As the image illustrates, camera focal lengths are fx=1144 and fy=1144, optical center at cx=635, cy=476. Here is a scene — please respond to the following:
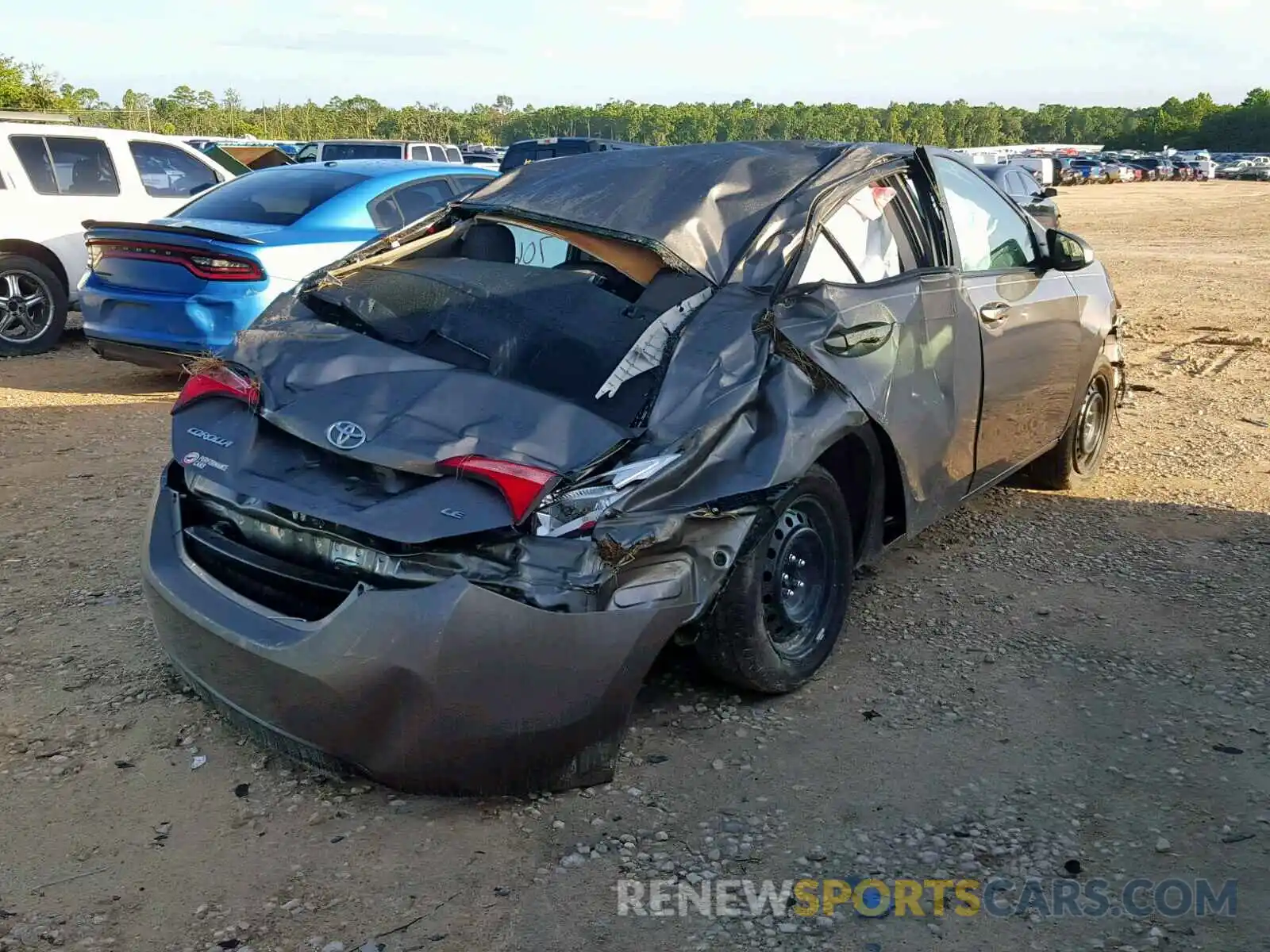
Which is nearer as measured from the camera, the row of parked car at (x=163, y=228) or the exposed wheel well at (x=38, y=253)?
the row of parked car at (x=163, y=228)

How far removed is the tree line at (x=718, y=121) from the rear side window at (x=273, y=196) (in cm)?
5569

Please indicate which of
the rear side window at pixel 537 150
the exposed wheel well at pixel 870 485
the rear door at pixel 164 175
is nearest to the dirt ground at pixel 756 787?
the exposed wheel well at pixel 870 485

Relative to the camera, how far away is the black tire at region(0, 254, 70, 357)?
901 cm

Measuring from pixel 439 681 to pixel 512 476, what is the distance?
1.71 feet

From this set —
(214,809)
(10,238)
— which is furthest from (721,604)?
(10,238)

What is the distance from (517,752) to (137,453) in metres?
4.31

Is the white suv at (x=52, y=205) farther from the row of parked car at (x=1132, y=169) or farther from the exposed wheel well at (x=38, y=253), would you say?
the row of parked car at (x=1132, y=169)

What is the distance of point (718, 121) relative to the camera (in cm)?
12712

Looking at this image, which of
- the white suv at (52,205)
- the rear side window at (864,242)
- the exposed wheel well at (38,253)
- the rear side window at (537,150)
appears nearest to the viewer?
the rear side window at (864,242)

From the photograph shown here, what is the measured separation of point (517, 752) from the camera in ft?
9.30

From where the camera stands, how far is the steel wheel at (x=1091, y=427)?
5.80 m

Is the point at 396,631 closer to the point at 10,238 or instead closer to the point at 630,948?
the point at 630,948

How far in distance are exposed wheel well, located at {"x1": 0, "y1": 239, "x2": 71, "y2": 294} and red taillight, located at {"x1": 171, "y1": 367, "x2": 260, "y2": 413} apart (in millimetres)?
6480

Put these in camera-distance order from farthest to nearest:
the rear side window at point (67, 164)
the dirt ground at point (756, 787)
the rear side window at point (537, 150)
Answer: the rear side window at point (537, 150), the rear side window at point (67, 164), the dirt ground at point (756, 787)
